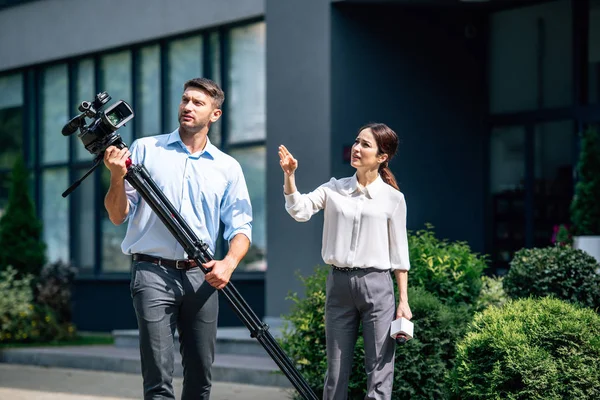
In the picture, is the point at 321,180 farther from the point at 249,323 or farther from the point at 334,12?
the point at 249,323

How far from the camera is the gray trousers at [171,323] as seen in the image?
5.45m

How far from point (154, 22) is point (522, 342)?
1080 cm

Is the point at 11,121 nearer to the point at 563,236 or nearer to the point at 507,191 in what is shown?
the point at 507,191

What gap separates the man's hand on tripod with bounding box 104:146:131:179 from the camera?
5.16m

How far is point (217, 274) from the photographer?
532 cm

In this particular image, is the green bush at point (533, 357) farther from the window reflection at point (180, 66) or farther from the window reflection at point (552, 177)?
the window reflection at point (180, 66)

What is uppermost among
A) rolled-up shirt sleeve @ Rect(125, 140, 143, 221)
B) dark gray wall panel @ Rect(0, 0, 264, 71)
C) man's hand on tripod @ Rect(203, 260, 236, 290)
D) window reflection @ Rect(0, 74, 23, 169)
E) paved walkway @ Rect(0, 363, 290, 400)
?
dark gray wall panel @ Rect(0, 0, 264, 71)

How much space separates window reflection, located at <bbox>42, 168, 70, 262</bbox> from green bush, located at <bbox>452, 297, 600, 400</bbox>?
40.3 feet

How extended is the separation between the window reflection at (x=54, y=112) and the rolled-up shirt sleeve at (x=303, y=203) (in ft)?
40.6

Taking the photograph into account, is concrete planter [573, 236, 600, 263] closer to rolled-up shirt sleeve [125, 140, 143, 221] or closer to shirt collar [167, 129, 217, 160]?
shirt collar [167, 129, 217, 160]

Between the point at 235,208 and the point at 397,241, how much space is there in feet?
3.12

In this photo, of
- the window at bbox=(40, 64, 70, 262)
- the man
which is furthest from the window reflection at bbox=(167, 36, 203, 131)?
the man

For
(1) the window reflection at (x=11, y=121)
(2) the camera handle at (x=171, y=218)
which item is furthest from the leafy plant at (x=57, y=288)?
(2) the camera handle at (x=171, y=218)

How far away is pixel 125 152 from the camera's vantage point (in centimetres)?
521
